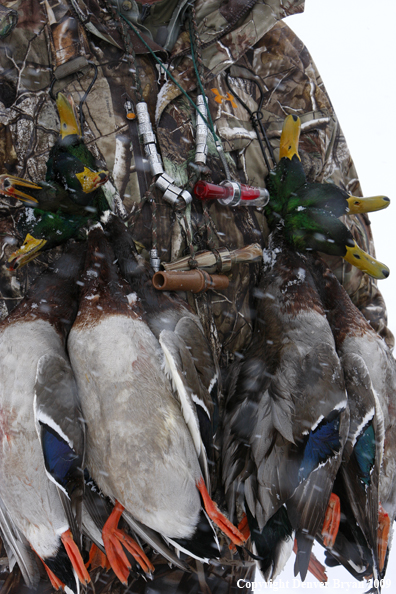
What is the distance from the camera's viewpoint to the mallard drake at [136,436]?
1.16 meters

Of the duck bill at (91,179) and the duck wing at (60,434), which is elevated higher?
the duck bill at (91,179)

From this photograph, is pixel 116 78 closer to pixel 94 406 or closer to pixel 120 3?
pixel 120 3

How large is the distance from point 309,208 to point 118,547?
1.24 m

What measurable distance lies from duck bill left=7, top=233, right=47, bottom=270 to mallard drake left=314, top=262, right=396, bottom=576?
1008mm

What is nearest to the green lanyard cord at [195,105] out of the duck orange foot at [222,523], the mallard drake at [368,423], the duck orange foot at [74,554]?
the mallard drake at [368,423]

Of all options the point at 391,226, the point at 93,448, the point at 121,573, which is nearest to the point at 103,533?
the point at 121,573

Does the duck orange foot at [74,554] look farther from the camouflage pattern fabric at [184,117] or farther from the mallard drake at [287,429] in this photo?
the mallard drake at [287,429]

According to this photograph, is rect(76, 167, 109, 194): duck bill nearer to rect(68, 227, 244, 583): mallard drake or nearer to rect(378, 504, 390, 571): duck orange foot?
rect(68, 227, 244, 583): mallard drake

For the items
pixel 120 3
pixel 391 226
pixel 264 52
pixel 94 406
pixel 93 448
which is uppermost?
pixel 120 3

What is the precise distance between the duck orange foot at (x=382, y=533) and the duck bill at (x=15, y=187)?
4.79ft

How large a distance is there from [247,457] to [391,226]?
7.79 ft

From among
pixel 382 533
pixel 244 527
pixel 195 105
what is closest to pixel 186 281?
pixel 195 105

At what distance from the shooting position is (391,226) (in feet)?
10.4

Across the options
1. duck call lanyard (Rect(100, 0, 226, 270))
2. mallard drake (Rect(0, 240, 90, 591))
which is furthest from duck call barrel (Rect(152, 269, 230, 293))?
mallard drake (Rect(0, 240, 90, 591))
